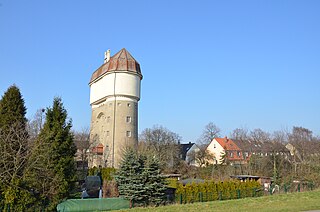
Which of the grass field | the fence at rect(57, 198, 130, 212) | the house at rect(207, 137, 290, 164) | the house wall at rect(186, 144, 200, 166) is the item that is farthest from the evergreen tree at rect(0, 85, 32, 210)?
the house wall at rect(186, 144, 200, 166)

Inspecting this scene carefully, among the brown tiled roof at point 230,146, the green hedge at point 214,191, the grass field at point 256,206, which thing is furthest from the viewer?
the brown tiled roof at point 230,146

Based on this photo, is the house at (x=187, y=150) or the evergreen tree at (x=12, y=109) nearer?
the evergreen tree at (x=12, y=109)

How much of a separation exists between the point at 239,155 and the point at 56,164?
49.1m

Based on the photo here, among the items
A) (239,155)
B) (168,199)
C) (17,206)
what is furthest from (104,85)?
(17,206)

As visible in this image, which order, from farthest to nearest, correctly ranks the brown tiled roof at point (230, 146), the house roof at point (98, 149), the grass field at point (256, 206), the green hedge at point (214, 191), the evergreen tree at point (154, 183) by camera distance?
the brown tiled roof at point (230, 146) < the house roof at point (98, 149) < the green hedge at point (214, 191) < the evergreen tree at point (154, 183) < the grass field at point (256, 206)

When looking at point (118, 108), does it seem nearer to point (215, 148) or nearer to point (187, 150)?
point (215, 148)

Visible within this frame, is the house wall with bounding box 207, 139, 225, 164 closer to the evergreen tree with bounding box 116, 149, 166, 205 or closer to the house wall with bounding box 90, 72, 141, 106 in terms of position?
the house wall with bounding box 90, 72, 141, 106

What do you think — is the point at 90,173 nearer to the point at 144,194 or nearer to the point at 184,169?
the point at 184,169

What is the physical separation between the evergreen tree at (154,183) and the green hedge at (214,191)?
215 centimetres

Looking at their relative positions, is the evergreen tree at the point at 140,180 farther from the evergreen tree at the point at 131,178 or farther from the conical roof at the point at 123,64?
the conical roof at the point at 123,64

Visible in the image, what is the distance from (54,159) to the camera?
1950 cm

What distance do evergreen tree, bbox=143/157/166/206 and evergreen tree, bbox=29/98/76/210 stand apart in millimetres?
4428

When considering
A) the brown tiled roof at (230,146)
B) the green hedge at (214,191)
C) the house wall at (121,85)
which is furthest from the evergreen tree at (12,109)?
the brown tiled roof at (230,146)

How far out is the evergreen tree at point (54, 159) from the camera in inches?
722
